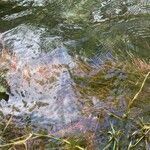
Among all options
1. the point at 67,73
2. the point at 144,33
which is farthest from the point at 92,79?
the point at 144,33

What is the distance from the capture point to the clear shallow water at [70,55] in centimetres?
312

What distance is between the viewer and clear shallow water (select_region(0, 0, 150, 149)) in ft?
10.2

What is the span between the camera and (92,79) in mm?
3328

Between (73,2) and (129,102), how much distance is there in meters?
1.86

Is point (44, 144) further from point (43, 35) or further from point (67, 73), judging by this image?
point (43, 35)

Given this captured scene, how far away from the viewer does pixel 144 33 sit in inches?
156

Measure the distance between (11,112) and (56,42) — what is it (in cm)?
96

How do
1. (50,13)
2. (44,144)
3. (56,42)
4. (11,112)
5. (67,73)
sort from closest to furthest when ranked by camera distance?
(44,144) < (11,112) < (67,73) < (56,42) < (50,13)

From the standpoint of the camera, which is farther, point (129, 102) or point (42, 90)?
point (42, 90)

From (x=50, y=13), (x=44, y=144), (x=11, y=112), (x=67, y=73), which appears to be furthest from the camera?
(x=50, y=13)

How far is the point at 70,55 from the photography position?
3658 mm

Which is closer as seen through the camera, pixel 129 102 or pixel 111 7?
pixel 129 102

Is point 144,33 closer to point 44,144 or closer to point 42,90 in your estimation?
point 42,90

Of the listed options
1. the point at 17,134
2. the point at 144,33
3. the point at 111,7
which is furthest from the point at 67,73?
the point at 111,7
